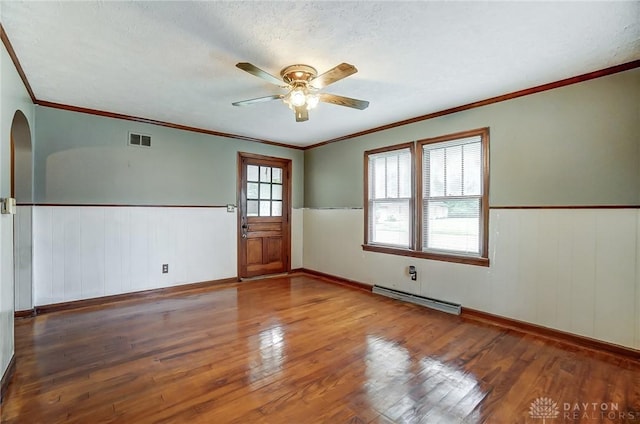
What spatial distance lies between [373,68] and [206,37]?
4.47ft

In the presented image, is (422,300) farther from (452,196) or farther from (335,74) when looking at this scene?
(335,74)

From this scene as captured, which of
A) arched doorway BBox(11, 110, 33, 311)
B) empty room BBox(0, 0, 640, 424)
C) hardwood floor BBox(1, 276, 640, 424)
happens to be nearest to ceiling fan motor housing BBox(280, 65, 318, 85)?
empty room BBox(0, 0, 640, 424)

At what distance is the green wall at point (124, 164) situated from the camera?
3.55 m

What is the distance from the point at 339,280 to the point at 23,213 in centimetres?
417

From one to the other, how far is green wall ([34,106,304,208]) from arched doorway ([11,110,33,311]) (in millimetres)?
96

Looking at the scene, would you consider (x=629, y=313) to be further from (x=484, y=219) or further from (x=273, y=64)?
(x=273, y=64)

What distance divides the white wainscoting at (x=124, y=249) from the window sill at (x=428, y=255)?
2.32 m

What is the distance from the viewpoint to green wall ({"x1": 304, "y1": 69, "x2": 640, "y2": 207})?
254 cm

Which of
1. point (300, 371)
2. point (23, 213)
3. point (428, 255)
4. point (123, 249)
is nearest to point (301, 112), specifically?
point (300, 371)

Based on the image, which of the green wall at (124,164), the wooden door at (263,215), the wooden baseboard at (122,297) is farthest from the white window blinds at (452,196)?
the wooden baseboard at (122,297)

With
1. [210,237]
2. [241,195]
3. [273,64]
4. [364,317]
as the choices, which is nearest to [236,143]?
[241,195]

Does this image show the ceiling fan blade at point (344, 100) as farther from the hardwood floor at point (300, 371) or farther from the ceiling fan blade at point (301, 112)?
the hardwood floor at point (300, 371)

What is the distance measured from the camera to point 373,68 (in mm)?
2619

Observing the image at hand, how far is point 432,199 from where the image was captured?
384 centimetres
